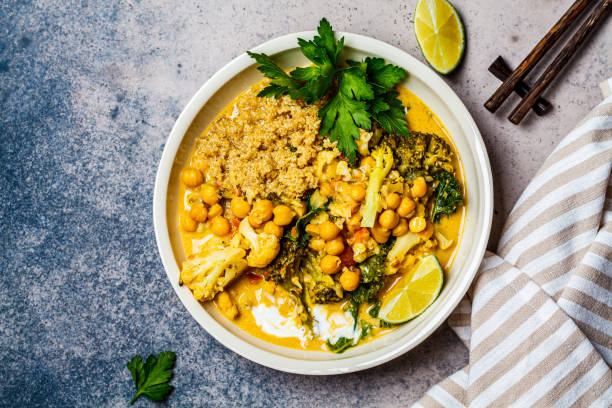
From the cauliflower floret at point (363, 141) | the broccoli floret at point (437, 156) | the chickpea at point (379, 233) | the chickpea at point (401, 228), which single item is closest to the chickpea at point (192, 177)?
the cauliflower floret at point (363, 141)

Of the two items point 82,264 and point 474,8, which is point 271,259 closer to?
point 82,264

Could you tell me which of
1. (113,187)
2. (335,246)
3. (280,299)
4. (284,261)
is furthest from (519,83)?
(113,187)

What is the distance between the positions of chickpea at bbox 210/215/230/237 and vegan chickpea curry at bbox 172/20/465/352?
1cm

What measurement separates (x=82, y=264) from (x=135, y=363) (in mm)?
790

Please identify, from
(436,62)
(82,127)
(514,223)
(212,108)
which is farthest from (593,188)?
(82,127)

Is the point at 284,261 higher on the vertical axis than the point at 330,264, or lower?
lower

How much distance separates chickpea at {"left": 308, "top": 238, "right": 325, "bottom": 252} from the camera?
2.79 metres

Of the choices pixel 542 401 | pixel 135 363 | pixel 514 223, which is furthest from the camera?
pixel 135 363

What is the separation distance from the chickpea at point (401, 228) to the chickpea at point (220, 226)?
1030 millimetres

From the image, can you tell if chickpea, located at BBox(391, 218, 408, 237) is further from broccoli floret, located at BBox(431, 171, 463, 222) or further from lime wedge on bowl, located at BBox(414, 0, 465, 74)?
lime wedge on bowl, located at BBox(414, 0, 465, 74)

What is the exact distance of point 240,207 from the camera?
110 inches

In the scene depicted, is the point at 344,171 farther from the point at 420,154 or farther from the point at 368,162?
the point at 420,154

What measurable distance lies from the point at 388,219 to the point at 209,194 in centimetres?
110

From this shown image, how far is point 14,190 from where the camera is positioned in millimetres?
3287
